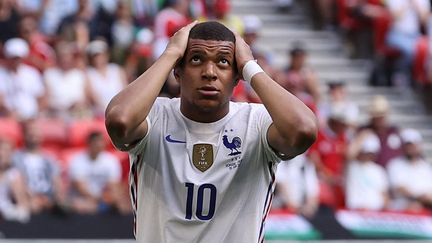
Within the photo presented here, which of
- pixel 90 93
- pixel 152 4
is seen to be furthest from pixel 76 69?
pixel 152 4

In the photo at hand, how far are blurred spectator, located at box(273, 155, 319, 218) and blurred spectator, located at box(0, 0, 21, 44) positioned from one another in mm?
3621

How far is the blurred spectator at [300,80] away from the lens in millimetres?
15125

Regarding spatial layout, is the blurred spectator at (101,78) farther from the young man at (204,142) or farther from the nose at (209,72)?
the nose at (209,72)

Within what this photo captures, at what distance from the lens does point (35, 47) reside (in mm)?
14383

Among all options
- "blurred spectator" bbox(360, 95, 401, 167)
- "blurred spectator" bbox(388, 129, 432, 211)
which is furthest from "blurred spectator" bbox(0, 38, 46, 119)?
"blurred spectator" bbox(388, 129, 432, 211)

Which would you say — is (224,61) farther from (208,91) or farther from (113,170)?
(113,170)

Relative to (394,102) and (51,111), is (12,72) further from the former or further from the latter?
(394,102)

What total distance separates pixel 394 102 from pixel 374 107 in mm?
2370

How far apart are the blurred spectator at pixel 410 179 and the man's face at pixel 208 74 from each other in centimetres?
894

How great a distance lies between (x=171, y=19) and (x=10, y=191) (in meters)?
3.72

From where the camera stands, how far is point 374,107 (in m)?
15.0

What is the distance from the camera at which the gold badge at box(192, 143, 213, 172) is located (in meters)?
5.67

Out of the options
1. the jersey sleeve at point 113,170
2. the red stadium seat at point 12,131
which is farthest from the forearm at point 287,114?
the red stadium seat at point 12,131

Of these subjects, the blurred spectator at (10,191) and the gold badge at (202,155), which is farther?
the blurred spectator at (10,191)
